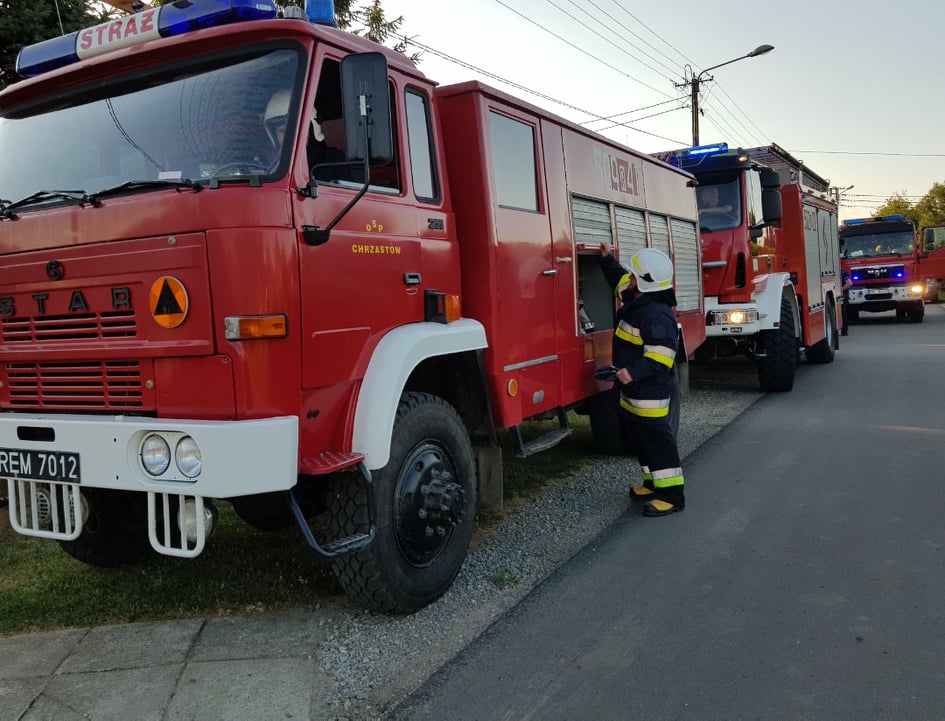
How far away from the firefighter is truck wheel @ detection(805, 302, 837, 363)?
8115 millimetres

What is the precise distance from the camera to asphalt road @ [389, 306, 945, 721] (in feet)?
9.52

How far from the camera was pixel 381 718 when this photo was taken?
2.84 m

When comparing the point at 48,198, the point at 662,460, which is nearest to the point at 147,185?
the point at 48,198

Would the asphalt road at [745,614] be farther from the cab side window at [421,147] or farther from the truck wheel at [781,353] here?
the truck wheel at [781,353]

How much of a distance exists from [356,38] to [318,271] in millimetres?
1143

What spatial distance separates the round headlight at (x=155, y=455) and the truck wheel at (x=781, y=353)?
848 cm

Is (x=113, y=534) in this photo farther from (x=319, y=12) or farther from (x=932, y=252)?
(x=932, y=252)

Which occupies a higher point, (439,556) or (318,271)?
(318,271)

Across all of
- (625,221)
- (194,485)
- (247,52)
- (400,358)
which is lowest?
(194,485)

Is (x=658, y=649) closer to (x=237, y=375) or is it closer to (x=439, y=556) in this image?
(x=439, y=556)

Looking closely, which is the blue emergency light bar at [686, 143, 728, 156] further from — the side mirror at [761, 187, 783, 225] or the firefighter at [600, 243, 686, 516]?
the firefighter at [600, 243, 686, 516]

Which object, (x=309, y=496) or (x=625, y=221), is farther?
(x=625, y=221)

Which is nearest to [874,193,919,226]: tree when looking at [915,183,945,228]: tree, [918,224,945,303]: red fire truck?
[915,183,945,228]: tree

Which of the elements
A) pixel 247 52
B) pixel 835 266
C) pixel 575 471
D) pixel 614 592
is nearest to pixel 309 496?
pixel 614 592
